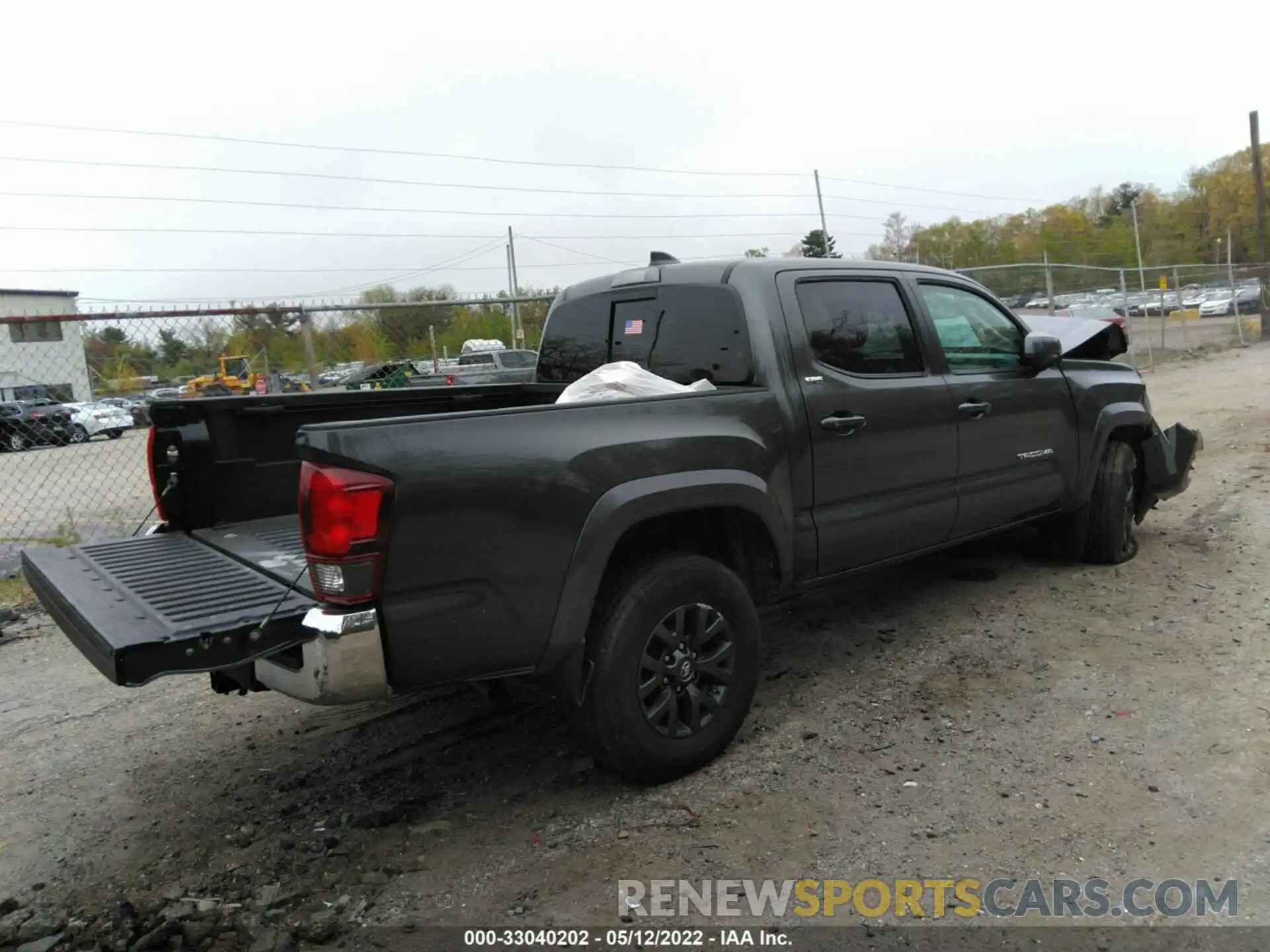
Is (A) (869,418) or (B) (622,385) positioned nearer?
(B) (622,385)

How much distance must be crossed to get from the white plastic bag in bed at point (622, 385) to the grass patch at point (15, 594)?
4637 mm

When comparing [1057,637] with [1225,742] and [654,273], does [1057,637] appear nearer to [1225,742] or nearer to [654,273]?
[1225,742]

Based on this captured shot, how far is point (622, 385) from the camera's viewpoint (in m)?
3.78

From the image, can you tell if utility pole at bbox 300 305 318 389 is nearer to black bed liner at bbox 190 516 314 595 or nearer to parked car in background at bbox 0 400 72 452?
parked car in background at bbox 0 400 72 452

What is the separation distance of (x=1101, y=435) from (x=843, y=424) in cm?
237

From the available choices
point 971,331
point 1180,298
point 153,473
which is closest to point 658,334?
point 971,331

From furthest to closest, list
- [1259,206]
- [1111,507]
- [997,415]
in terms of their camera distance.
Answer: [1259,206], [1111,507], [997,415]

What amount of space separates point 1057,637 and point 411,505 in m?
3.47

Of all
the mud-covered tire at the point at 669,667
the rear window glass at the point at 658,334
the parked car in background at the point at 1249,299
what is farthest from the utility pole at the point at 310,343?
the parked car in background at the point at 1249,299

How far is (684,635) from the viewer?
136 inches

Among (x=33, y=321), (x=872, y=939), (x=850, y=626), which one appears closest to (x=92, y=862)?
(x=872, y=939)

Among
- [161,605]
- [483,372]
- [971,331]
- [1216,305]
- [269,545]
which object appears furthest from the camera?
[1216,305]

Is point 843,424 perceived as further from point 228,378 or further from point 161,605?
point 228,378

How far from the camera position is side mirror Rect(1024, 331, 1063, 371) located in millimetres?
4906
